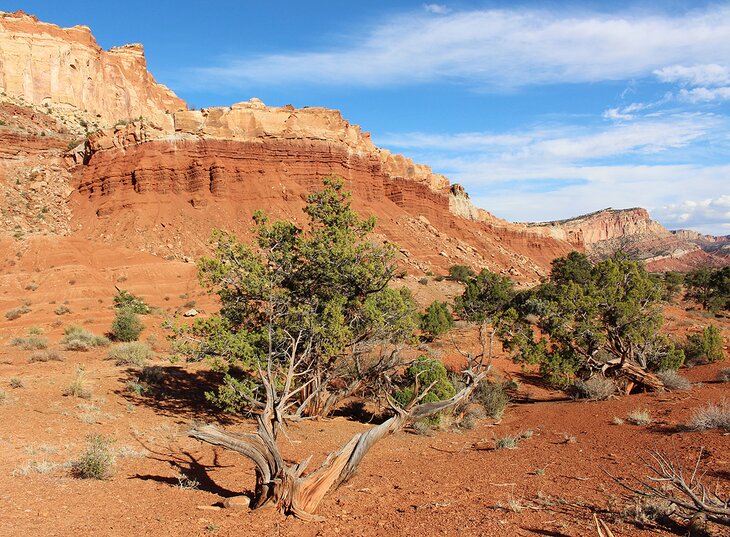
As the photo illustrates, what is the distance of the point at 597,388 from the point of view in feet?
46.7

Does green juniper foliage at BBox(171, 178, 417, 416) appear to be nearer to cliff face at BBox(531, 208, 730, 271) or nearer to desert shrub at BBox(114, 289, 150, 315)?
desert shrub at BBox(114, 289, 150, 315)

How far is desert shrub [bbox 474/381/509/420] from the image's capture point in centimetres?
1406

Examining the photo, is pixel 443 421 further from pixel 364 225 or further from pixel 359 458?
pixel 359 458

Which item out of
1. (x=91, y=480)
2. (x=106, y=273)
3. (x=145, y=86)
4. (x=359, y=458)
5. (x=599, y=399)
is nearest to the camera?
(x=359, y=458)

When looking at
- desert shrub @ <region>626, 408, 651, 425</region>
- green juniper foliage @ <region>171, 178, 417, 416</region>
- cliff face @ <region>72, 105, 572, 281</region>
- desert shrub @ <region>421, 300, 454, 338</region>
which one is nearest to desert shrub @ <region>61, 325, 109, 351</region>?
green juniper foliage @ <region>171, 178, 417, 416</region>

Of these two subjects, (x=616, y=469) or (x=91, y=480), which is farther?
(x=616, y=469)

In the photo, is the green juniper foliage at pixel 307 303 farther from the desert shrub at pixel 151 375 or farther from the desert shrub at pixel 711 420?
the desert shrub at pixel 711 420

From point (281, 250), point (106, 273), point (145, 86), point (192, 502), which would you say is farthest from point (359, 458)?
point (145, 86)

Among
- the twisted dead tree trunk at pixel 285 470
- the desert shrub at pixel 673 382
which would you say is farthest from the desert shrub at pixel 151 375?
the desert shrub at pixel 673 382

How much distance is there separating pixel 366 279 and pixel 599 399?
26.1 ft

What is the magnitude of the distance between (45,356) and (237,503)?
13.2 metres

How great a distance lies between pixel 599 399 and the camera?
1418 cm

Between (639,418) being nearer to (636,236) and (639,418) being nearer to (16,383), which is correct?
(16,383)

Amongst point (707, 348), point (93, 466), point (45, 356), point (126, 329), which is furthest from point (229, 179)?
point (93, 466)
